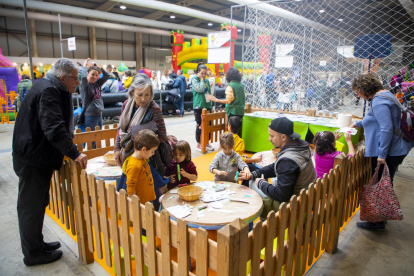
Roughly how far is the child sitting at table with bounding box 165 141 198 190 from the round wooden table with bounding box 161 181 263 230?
340mm

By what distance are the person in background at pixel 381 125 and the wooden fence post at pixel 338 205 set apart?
469 millimetres

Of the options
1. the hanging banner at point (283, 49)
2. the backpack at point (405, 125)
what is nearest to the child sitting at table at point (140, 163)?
the backpack at point (405, 125)

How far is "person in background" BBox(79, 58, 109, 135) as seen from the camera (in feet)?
12.3

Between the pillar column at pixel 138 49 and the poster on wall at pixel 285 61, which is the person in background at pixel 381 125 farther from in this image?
the pillar column at pixel 138 49

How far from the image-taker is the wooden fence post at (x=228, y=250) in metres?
1.07

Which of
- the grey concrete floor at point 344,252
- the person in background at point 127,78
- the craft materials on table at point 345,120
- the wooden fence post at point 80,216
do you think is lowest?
the grey concrete floor at point 344,252

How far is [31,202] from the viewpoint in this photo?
1.98 metres

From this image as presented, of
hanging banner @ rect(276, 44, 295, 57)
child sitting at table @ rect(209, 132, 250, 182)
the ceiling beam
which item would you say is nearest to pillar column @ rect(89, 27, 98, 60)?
the ceiling beam

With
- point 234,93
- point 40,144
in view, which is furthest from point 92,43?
point 40,144

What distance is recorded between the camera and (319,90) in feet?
35.0

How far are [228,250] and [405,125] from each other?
2.18 m

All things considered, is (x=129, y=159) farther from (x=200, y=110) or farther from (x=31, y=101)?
(x=200, y=110)

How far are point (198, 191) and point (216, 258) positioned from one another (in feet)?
3.58

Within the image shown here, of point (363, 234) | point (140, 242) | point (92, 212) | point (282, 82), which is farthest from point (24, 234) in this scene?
point (282, 82)
